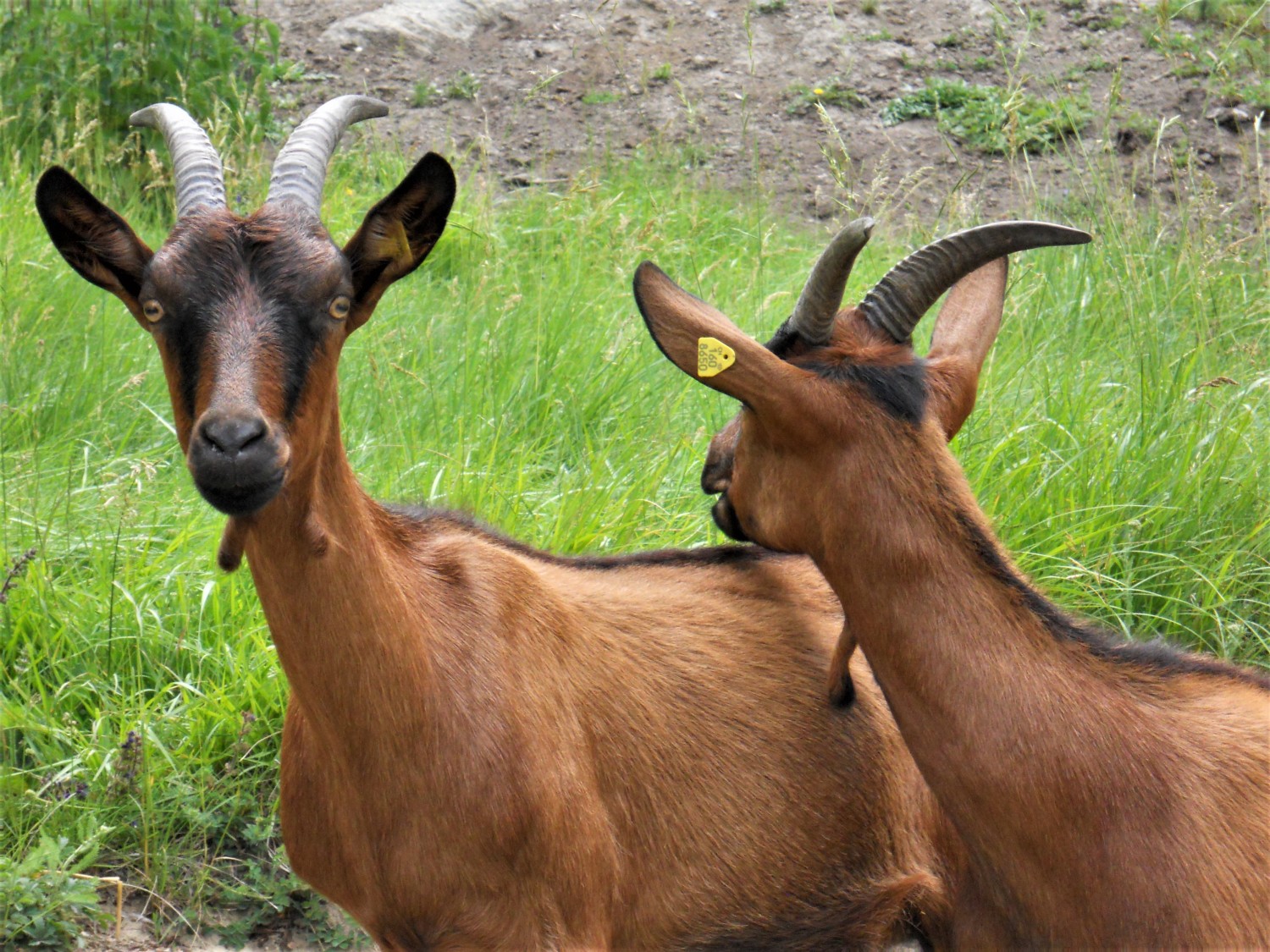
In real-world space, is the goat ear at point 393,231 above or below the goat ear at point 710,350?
above

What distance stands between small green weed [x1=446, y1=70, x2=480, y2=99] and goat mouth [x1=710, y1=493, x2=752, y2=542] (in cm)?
693

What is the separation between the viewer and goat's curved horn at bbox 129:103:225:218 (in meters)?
3.01

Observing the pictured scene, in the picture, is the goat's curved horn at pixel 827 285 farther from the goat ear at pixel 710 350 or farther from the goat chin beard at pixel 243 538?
the goat chin beard at pixel 243 538

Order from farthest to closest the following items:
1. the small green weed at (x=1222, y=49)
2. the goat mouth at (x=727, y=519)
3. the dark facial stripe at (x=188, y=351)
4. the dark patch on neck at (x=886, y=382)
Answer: the small green weed at (x=1222, y=49) < the goat mouth at (x=727, y=519) < the dark patch on neck at (x=886, y=382) < the dark facial stripe at (x=188, y=351)

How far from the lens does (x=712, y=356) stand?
9.60 feet

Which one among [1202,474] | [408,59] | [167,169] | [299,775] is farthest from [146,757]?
[408,59]

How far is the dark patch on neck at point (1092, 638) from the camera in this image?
10.2ft

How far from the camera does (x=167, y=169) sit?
7.73 meters

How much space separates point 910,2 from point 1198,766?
9074 mm

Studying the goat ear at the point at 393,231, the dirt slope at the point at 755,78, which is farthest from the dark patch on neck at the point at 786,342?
the dirt slope at the point at 755,78

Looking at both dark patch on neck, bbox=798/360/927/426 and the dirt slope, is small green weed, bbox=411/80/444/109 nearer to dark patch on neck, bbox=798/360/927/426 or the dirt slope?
the dirt slope

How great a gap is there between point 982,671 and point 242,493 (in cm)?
161

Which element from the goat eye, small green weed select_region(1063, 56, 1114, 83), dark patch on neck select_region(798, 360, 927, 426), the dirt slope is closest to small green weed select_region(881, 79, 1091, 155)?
the dirt slope

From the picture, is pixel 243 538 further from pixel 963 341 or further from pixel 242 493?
pixel 963 341
